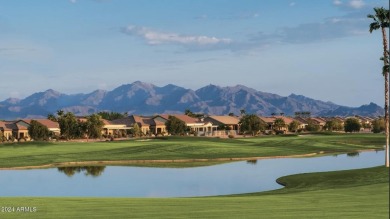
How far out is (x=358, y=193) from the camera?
843 inches

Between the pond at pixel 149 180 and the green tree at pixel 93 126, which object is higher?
the green tree at pixel 93 126

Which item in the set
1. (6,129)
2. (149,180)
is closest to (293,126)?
(6,129)

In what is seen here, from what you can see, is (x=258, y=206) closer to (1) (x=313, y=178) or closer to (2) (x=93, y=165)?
(1) (x=313, y=178)

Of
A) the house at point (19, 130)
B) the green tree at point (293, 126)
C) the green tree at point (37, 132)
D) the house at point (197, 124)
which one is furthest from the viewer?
the green tree at point (293, 126)

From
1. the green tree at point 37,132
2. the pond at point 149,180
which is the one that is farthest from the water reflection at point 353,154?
the green tree at point 37,132

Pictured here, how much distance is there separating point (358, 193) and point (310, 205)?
4.31 m

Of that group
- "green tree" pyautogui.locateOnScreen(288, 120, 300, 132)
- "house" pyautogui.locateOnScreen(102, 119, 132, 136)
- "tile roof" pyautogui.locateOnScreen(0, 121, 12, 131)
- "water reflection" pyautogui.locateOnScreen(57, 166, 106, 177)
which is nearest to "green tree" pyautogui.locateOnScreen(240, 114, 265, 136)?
"green tree" pyautogui.locateOnScreen(288, 120, 300, 132)

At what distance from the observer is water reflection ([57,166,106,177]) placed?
49484mm

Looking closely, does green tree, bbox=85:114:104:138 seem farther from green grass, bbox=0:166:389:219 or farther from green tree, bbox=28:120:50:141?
green grass, bbox=0:166:389:219

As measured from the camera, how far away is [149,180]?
43.8 meters

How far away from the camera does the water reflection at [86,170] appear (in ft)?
162

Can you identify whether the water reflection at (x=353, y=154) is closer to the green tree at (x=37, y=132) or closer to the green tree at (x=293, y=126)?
the green tree at (x=37, y=132)

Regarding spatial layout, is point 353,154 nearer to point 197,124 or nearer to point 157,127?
point 157,127

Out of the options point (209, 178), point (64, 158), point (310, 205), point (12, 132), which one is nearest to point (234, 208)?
point (310, 205)
